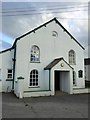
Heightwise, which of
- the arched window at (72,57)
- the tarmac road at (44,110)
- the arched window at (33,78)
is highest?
the arched window at (72,57)

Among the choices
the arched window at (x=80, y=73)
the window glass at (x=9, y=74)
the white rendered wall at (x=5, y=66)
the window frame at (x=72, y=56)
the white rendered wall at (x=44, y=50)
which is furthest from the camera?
the arched window at (x=80, y=73)

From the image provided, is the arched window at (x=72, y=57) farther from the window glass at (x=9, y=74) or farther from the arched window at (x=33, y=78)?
the window glass at (x=9, y=74)

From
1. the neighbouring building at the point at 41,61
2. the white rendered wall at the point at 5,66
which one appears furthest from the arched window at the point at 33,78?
the white rendered wall at the point at 5,66

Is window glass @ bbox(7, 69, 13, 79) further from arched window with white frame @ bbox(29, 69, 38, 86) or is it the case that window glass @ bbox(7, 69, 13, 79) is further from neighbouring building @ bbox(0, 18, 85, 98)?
arched window with white frame @ bbox(29, 69, 38, 86)

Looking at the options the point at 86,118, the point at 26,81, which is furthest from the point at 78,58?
the point at 86,118

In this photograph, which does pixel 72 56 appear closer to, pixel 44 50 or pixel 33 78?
pixel 44 50

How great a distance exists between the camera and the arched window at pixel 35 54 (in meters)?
20.0

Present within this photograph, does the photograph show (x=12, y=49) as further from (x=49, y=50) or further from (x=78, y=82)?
(x=78, y=82)

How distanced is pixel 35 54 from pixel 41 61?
100 cm

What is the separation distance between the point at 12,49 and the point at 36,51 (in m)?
2.72

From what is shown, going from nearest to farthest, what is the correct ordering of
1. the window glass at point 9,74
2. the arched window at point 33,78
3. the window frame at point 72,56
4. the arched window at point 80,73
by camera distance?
the arched window at point 33,78
the window glass at point 9,74
the window frame at point 72,56
the arched window at point 80,73

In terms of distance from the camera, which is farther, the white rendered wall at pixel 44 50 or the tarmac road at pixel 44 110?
the white rendered wall at pixel 44 50

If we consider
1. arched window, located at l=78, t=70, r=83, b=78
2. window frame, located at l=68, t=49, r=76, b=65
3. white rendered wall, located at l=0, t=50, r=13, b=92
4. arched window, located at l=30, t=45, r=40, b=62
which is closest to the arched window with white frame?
arched window, located at l=30, t=45, r=40, b=62

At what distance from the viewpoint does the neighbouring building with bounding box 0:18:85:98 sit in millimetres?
18938
